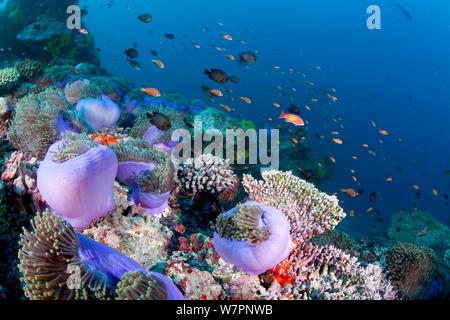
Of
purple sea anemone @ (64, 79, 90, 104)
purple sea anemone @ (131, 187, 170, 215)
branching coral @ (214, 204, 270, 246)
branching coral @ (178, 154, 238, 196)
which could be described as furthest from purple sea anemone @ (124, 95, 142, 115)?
branching coral @ (214, 204, 270, 246)

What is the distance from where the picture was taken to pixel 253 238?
8.24ft

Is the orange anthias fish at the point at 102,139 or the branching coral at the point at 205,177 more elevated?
the orange anthias fish at the point at 102,139

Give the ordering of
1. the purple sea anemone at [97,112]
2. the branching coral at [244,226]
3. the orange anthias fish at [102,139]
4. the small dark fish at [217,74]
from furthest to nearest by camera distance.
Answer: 1. the small dark fish at [217,74]
2. the purple sea anemone at [97,112]
3. the orange anthias fish at [102,139]
4. the branching coral at [244,226]

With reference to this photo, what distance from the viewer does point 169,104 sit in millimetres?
9633

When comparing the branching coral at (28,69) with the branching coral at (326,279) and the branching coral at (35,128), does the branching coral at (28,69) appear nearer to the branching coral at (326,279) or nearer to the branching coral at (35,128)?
the branching coral at (35,128)

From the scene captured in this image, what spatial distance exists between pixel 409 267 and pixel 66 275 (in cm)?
476

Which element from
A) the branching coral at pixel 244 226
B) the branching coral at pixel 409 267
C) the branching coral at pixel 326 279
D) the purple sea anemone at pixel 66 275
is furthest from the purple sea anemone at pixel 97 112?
the branching coral at pixel 409 267

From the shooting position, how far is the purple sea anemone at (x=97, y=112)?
511cm

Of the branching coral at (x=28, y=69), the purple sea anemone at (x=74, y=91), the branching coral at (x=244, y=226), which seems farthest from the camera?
the branching coral at (x=28, y=69)

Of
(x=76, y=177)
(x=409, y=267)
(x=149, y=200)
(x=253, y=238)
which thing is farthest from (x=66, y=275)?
(x=409, y=267)

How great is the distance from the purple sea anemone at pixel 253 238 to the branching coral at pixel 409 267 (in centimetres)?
254

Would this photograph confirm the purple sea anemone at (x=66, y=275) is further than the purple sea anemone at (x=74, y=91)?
No

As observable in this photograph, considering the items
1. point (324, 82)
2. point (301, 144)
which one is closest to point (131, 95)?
point (301, 144)
